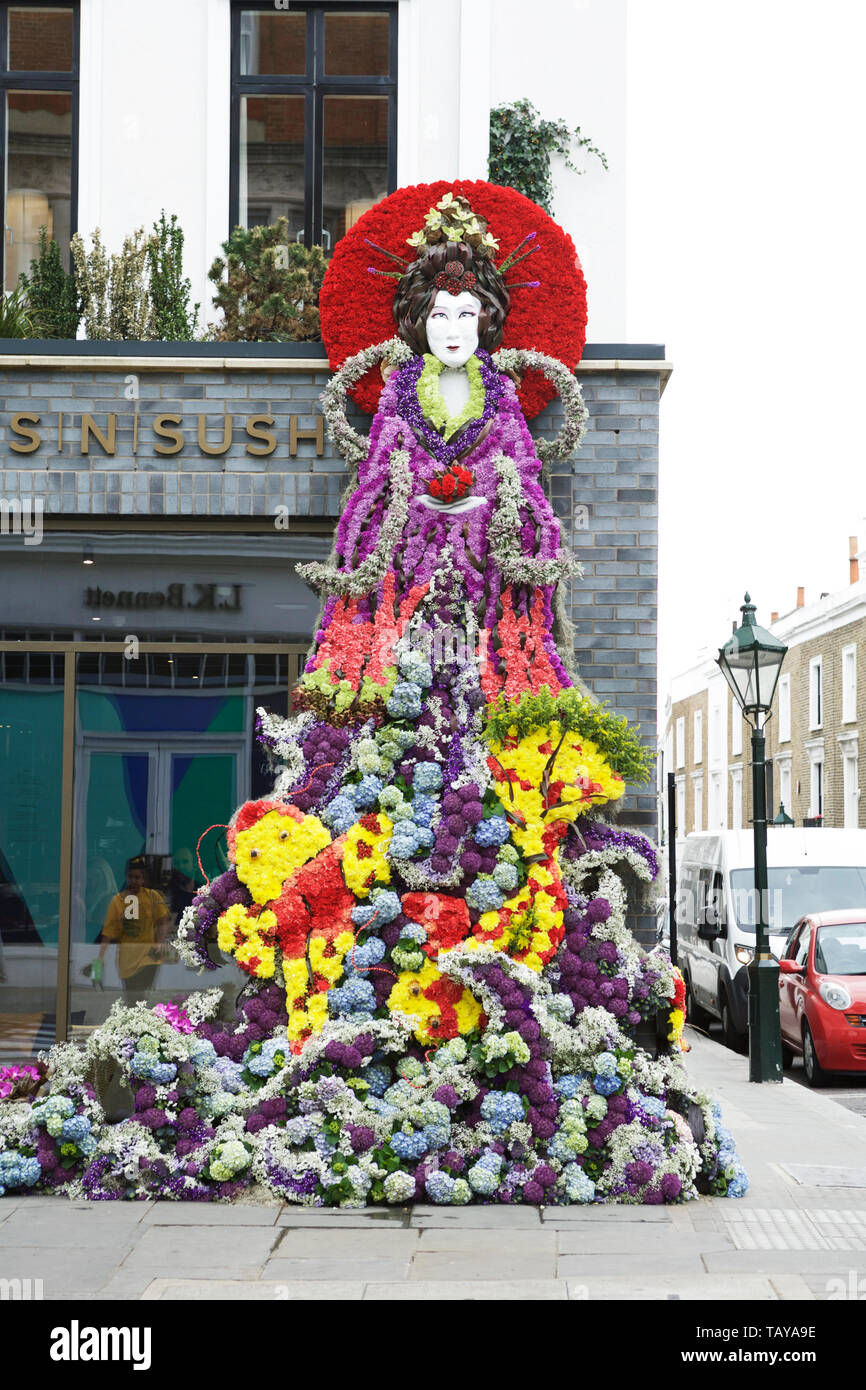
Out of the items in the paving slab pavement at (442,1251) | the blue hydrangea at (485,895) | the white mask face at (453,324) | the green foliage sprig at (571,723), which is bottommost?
the paving slab pavement at (442,1251)

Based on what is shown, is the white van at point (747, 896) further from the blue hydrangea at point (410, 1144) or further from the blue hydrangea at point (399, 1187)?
the blue hydrangea at point (399, 1187)

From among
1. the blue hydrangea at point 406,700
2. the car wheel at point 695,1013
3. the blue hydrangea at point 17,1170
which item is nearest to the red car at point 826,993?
the car wheel at point 695,1013

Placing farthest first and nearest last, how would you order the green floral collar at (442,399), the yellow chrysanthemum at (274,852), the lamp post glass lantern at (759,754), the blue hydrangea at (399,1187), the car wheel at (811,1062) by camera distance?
the car wheel at (811,1062) → the lamp post glass lantern at (759,754) → the green floral collar at (442,399) → the yellow chrysanthemum at (274,852) → the blue hydrangea at (399,1187)

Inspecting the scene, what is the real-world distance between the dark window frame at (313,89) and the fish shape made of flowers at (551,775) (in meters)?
5.20

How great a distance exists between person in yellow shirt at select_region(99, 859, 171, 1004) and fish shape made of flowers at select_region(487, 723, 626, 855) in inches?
113

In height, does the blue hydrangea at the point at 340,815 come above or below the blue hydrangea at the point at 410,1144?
above

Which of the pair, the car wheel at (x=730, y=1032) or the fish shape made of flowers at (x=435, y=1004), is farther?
the car wheel at (x=730, y=1032)

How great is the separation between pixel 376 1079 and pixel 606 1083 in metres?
1.10

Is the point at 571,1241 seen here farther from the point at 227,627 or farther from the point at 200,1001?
the point at 227,627

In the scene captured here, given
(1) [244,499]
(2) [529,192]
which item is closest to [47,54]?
(2) [529,192]

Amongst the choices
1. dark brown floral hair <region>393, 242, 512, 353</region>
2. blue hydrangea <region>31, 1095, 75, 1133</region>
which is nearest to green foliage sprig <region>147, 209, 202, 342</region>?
dark brown floral hair <region>393, 242, 512, 353</region>

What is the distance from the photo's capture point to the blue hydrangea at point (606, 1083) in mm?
6898

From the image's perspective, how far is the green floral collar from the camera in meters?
8.24

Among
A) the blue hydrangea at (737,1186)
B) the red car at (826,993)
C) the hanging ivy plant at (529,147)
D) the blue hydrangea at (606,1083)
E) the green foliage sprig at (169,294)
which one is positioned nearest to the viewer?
the blue hydrangea at (606,1083)
